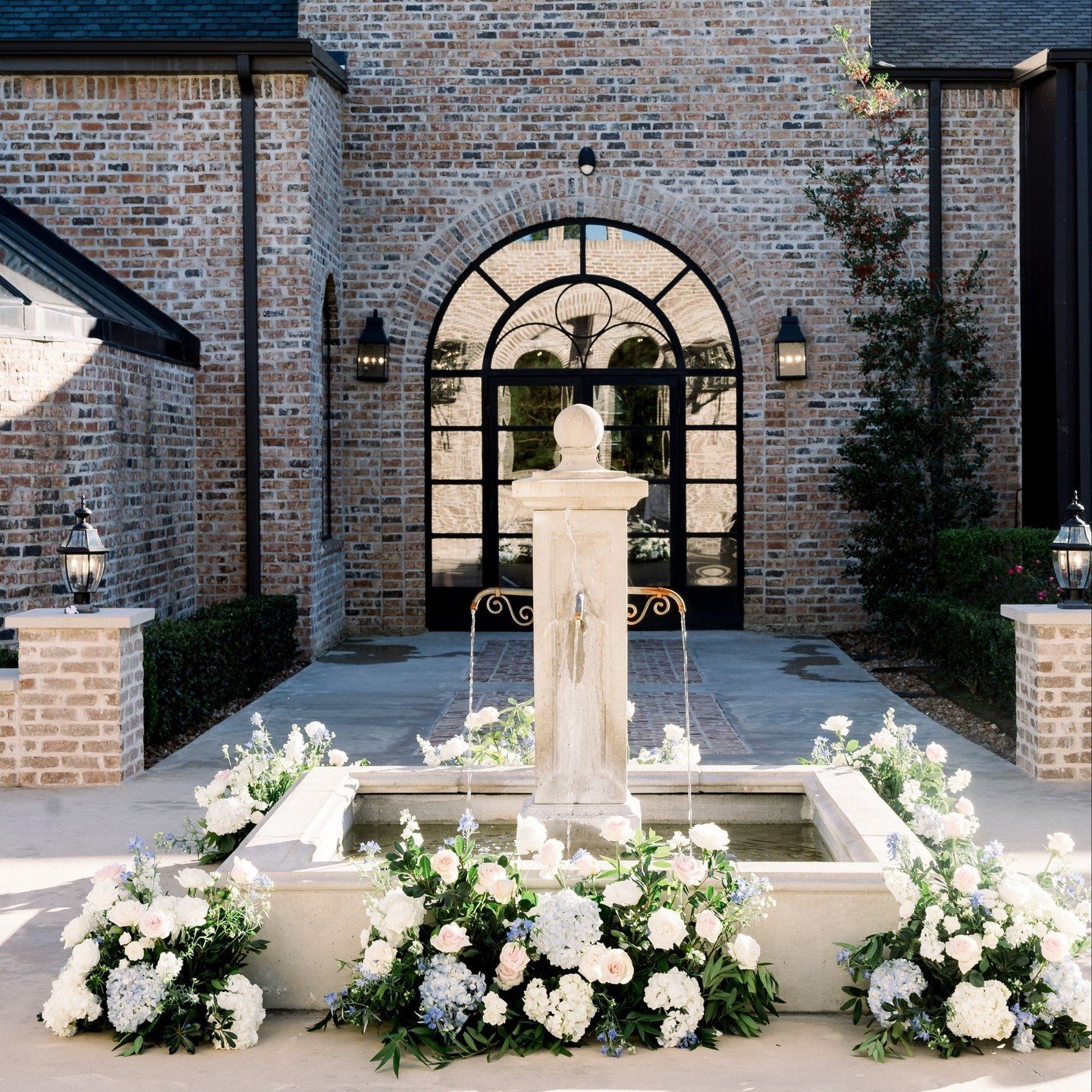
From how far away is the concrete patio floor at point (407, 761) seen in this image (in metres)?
3.77

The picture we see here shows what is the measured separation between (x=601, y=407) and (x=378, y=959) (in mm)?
9528

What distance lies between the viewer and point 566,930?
4.03 meters

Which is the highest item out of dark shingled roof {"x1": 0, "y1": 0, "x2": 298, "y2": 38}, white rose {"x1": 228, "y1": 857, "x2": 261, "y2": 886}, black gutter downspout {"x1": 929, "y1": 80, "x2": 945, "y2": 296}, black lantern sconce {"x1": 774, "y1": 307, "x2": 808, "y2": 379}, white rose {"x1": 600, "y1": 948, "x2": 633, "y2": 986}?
dark shingled roof {"x1": 0, "y1": 0, "x2": 298, "y2": 38}

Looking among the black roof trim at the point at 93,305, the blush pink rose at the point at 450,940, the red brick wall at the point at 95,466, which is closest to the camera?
the blush pink rose at the point at 450,940

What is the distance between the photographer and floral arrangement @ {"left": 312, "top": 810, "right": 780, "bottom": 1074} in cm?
398

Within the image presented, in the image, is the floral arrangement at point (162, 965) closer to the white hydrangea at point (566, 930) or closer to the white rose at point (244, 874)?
the white rose at point (244, 874)

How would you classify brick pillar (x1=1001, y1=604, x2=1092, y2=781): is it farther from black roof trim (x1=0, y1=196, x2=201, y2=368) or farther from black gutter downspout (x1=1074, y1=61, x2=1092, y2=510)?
black roof trim (x1=0, y1=196, x2=201, y2=368)

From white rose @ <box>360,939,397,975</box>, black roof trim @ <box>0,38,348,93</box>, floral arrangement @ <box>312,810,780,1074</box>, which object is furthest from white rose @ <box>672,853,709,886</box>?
black roof trim @ <box>0,38,348,93</box>

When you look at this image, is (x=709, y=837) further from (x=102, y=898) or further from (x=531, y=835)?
(x=102, y=898)

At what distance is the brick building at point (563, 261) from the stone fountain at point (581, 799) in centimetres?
634

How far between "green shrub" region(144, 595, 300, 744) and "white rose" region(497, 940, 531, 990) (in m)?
4.29

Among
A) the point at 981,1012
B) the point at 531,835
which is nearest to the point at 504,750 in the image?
the point at 531,835

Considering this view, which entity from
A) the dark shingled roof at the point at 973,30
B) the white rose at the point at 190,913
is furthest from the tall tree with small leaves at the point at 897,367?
the white rose at the point at 190,913

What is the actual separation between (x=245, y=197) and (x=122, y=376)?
227 cm
